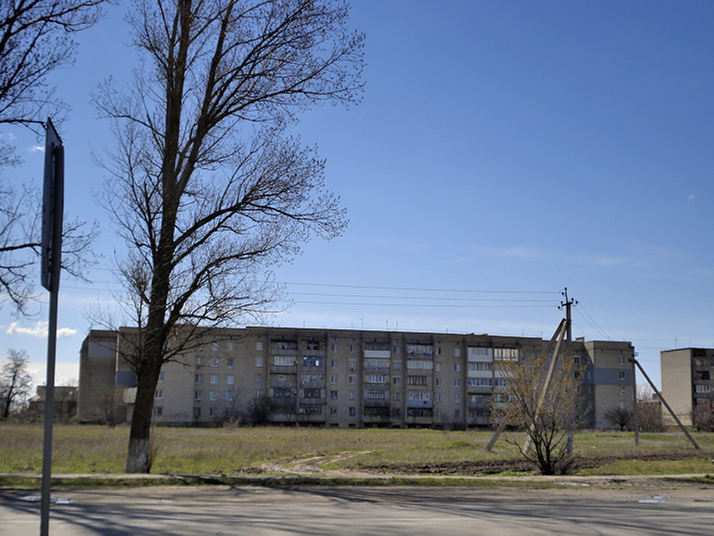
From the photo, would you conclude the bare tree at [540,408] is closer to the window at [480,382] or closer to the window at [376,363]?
the window at [376,363]

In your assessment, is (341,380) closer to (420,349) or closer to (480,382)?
(420,349)

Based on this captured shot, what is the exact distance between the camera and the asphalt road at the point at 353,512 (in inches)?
331

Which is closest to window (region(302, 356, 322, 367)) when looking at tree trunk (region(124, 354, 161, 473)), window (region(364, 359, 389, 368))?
window (region(364, 359, 389, 368))

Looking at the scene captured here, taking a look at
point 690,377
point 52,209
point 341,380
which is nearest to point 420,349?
point 341,380

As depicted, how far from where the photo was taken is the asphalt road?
8406 mm

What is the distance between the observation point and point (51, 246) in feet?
12.1

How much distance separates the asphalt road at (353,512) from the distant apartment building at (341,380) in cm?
6759

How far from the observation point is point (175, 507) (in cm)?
1030

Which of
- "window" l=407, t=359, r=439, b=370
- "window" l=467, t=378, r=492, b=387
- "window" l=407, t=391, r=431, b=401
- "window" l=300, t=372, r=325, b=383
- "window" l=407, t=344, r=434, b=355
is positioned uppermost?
"window" l=407, t=344, r=434, b=355

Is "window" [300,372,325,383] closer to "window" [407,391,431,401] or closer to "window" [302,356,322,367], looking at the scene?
"window" [302,356,322,367]

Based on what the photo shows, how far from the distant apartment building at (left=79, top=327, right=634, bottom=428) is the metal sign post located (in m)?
76.4

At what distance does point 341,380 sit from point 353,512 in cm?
7518

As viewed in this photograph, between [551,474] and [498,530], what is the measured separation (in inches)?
464

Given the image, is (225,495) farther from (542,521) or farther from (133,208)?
(133,208)
